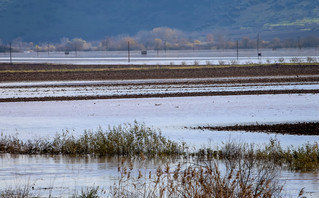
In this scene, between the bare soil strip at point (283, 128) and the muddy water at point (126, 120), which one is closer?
the muddy water at point (126, 120)

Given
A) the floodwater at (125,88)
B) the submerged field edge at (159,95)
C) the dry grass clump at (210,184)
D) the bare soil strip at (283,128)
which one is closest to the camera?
the dry grass clump at (210,184)

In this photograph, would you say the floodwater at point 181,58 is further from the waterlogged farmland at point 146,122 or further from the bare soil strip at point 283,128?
the bare soil strip at point 283,128

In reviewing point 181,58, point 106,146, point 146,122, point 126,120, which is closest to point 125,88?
point 126,120

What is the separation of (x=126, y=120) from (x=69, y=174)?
10.5 meters

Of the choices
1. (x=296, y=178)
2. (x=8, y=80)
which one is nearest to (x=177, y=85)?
(x=8, y=80)

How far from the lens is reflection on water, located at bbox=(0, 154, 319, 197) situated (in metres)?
13.1

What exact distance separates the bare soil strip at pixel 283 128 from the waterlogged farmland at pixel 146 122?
275 mm

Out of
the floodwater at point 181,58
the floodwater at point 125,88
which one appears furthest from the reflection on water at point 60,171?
the floodwater at point 181,58

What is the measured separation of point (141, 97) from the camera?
35.9 meters

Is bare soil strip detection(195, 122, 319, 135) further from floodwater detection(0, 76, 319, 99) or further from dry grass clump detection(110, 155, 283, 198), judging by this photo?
floodwater detection(0, 76, 319, 99)

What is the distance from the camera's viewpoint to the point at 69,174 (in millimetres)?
14922

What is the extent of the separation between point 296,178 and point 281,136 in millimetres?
6160

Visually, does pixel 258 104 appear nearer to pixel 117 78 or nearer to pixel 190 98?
pixel 190 98

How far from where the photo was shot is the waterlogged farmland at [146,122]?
14.5 meters
